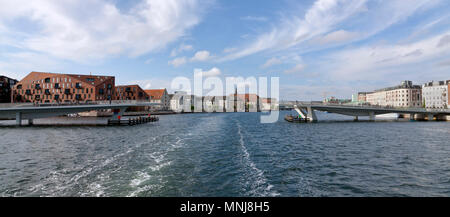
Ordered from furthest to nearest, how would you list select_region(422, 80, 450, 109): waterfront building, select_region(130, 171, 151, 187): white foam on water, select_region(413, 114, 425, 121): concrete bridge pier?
select_region(422, 80, 450, 109): waterfront building, select_region(413, 114, 425, 121): concrete bridge pier, select_region(130, 171, 151, 187): white foam on water

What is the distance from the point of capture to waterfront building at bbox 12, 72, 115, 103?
11700cm

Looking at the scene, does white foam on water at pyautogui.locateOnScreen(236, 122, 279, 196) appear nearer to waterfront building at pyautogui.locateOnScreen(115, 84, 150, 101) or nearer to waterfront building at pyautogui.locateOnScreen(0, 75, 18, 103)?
waterfront building at pyautogui.locateOnScreen(115, 84, 150, 101)

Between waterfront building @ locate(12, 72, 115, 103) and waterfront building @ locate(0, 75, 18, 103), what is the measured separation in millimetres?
10802

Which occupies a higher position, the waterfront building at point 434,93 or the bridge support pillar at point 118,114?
the waterfront building at point 434,93

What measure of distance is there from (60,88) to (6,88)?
43.2m

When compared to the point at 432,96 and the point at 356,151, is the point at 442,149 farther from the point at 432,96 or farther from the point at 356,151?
the point at 432,96

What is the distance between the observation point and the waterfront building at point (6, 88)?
127125 millimetres

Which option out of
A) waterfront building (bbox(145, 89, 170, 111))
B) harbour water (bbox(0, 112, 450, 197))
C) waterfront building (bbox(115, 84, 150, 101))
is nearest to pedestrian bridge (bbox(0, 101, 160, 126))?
harbour water (bbox(0, 112, 450, 197))

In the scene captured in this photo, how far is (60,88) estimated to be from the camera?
118 metres

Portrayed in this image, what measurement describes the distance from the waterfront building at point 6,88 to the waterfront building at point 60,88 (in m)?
10.8

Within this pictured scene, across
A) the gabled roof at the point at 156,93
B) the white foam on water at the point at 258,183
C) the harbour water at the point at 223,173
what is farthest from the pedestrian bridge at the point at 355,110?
the gabled roof at the point at 156,93

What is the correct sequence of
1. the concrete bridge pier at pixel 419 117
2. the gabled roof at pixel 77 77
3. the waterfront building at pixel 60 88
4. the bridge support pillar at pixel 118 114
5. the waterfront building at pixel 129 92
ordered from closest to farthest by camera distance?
the bridge support pillar at pixel 118 114, the concrete bridge pier at pixel 419 117, the waterfront building at pixel 60 88, the gabled roof at pixel 77 77, the waterfront building at pixel 129 92

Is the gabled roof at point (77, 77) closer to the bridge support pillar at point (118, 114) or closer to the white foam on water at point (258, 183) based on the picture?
the bridge support pillar at point (118, 114)
